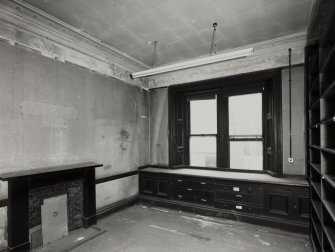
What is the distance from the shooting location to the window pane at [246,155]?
4.54 m

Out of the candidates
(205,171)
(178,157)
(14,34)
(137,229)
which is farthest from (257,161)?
(14,34)

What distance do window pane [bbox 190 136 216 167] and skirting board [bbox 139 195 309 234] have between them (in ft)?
3.65

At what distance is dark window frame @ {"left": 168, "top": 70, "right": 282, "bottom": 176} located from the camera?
4059mm

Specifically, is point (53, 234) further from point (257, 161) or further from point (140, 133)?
point (257, 161)

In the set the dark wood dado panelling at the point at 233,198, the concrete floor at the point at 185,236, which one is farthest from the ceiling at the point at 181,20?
the concrete floor at the point at 185,236

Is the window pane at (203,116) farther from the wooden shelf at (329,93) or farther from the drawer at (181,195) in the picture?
the wooden shelf at (329,93)

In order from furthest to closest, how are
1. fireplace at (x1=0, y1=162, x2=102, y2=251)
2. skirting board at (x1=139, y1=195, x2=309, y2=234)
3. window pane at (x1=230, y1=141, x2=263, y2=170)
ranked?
window pane at (x1=230, y1=141, x2=263, y2=170) < skirting board at (x1=139, y1=195, x2=309, y2=234) < fireplace at (x1=0, y1=162, x2=102, y2=251)

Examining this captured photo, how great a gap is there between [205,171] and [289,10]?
3433 millimetres

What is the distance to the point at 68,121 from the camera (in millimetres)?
3699

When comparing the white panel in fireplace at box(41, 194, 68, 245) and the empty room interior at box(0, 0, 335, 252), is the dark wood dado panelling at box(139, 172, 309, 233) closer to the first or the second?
the empty room interior at box(0, 0, 335, 252)

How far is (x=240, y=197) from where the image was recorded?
159 inches

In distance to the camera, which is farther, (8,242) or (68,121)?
(68,121)

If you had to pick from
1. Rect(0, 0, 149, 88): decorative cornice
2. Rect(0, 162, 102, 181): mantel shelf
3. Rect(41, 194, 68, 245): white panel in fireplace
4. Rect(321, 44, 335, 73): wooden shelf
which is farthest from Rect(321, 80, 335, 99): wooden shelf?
Rect(41, 194, 68, 245): white panel in fireplace

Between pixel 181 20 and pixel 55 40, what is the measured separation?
213cm
